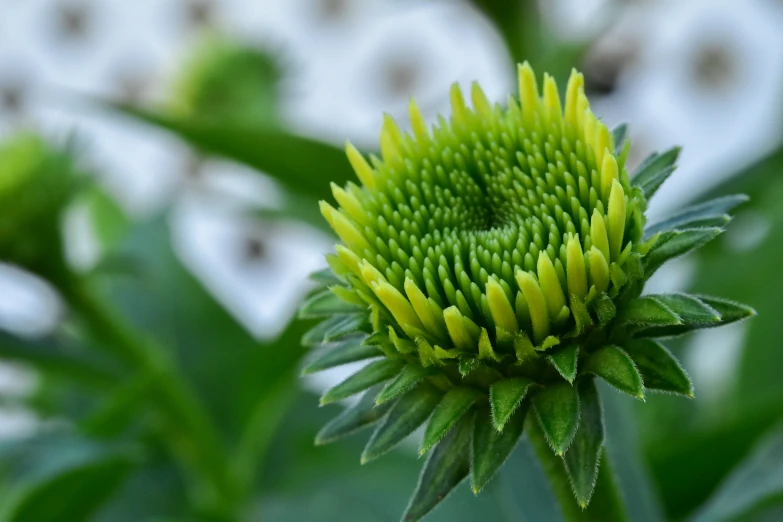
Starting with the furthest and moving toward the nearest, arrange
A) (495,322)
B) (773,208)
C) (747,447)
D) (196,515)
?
(773,208), (196,515), (747,447), (495,322)

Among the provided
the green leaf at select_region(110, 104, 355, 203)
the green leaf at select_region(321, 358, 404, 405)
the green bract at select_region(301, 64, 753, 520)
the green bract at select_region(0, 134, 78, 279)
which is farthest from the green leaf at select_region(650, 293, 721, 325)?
the green bract at select_region(0, 134, 78, 279)

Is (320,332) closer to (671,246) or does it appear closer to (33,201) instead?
(671,246)

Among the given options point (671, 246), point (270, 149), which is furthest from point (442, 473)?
point (270, 149)

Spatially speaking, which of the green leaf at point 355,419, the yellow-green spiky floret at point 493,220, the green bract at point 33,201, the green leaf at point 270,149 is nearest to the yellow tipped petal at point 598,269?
the yellow-green spiky floret at point 493,220

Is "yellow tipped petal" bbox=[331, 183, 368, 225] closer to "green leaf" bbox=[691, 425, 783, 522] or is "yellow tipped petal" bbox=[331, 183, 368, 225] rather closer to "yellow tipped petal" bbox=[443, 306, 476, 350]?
"yellow tipped petal" bbox=[443, 306, 476, 350]

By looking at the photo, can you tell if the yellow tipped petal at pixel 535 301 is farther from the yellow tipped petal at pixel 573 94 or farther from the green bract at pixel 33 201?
the green bract at pixel 33 201

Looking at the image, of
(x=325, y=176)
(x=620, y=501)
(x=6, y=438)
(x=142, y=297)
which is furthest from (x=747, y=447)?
(x=142, y=297)

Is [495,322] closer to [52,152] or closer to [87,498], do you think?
[87,498]
